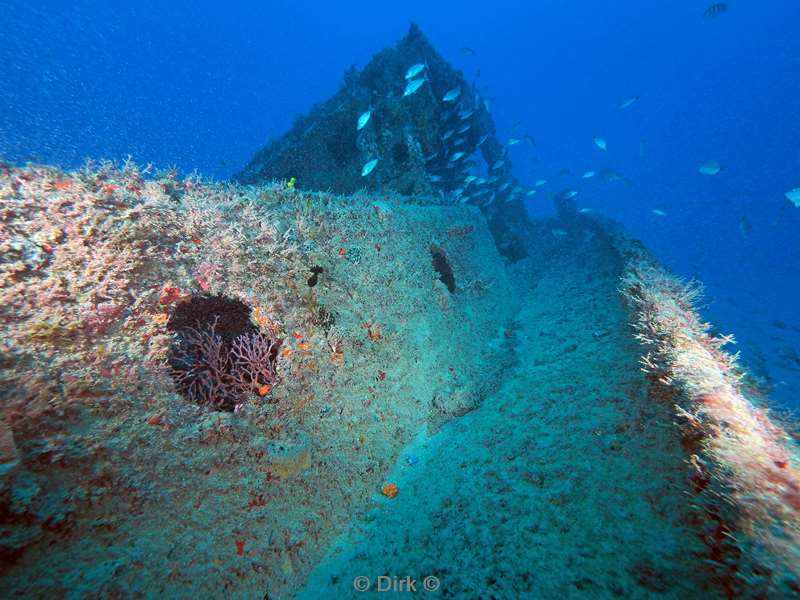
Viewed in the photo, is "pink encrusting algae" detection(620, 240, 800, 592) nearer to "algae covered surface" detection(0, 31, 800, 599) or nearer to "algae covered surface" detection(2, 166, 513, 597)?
"algae covered surface" detection(0, 31, 800, 599)

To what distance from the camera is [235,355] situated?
3811 millimetres

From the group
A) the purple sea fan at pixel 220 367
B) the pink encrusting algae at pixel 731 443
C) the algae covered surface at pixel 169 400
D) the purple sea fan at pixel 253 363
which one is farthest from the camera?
the purple sea fan at pixel 253 363

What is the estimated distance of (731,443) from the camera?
3.04 m

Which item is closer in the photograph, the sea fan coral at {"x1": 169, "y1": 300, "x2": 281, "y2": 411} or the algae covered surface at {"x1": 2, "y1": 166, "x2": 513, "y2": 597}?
the algae covered surface at {"x1": 2, "y1": 166, "x2": 513, "y2": 597}

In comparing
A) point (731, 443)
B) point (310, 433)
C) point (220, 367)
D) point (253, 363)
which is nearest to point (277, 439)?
point (310, 433)

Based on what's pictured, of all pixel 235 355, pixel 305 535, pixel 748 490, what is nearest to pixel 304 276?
pixel 235 355

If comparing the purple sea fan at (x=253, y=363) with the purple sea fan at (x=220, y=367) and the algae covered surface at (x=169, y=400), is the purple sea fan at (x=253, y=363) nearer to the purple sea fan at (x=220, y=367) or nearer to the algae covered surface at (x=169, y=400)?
the purple sea fan at (x=220, y=367)

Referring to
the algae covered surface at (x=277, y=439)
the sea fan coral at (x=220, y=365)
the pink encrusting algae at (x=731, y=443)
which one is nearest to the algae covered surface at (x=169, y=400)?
the algae covered surface at (x=277, y=439)

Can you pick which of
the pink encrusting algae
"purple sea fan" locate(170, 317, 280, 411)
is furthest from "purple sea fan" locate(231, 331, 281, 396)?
the pink encrusting algae

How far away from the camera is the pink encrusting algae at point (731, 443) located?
93.0 inches

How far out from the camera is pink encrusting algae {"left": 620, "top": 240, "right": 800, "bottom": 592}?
2.36 meters

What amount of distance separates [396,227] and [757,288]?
54638 millimetres

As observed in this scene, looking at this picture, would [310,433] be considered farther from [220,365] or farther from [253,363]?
[220,365]

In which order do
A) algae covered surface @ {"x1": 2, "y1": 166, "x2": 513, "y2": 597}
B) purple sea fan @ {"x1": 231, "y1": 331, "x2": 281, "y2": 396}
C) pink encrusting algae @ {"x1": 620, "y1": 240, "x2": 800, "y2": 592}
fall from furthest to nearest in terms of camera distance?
purple sea fan @ {"x1": 231, "y1": 331, "x2": 281, "y2": 396}
algae covered surface @ {"x1": 2, "y1": 166, "x2": 513, "y2": 597}
pink encrusting algae @ {"x1": 620, "y1": 240, "x2": 800, "y2": 592}
